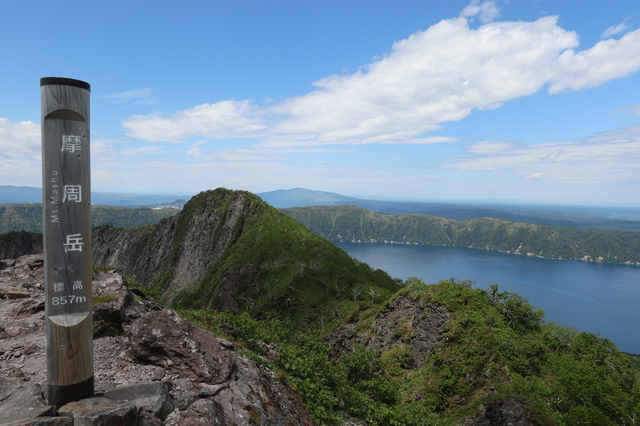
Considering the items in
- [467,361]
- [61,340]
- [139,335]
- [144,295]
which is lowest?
[467,361]

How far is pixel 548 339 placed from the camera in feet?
82.3

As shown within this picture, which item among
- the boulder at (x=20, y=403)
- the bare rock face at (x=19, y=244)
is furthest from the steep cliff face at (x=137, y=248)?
the boulder at (x=20, y=403)

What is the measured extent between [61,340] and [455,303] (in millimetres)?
28379

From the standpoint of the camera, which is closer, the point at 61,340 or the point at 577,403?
the point at 61,340

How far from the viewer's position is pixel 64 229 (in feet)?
20.7

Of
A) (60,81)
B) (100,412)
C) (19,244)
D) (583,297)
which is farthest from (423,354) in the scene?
(583,297)

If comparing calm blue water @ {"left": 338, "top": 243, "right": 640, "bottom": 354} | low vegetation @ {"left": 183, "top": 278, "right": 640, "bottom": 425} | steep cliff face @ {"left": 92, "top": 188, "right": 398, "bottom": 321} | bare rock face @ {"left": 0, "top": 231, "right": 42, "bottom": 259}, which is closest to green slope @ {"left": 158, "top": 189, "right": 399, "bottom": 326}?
steep cliff face @ {"left": 92, "top": 188, "right": 398, "bottom": 321}

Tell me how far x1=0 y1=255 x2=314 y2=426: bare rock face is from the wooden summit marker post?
666 mm

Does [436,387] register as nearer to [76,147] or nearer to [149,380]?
[149,380]

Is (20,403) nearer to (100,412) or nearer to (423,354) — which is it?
(100,412)

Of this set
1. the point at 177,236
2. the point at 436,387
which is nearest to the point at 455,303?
the point at 436,387

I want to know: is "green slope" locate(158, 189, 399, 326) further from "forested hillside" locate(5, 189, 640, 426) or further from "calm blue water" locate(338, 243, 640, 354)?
"calm blue water" locate(338, 243, 640, 354)

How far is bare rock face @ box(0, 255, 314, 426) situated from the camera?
6.15m

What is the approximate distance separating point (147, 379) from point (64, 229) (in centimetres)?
458
